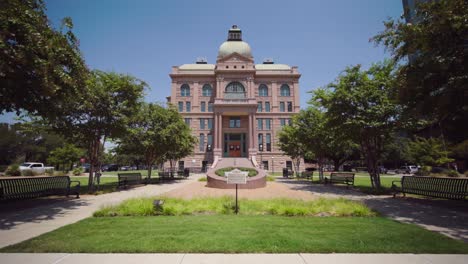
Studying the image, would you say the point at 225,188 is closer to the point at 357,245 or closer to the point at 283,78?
the point at 357,245

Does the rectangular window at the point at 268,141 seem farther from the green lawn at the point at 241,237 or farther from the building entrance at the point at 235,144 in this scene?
the green lawn at the point at 241,237

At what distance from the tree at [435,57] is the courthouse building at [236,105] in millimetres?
33586

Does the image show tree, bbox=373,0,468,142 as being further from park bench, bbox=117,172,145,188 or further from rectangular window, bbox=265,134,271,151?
rectangular window, bbox=265,134,271,151

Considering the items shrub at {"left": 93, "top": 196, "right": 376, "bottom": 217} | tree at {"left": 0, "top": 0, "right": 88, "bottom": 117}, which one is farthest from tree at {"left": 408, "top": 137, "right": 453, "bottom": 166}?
tree at {"left": 0, "top": 0, "right": 88, "bottom": 117}

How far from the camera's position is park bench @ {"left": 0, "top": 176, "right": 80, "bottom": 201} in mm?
10202

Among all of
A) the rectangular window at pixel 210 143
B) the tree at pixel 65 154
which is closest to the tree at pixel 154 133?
the rectangular window at pixel 210 143

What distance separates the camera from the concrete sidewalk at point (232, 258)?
165 inches

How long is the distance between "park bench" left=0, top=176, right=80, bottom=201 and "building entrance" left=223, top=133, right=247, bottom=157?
3323 centimetres

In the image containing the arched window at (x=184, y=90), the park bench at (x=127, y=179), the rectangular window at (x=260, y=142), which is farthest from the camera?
the arched window at (x=184, y=90)

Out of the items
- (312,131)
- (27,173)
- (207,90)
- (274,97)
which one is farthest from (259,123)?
(27,173)

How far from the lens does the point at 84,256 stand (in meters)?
4.40

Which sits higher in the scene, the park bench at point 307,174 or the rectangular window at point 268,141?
the rectangular window at point 268,141

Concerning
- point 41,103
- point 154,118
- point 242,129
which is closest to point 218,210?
point 41,103

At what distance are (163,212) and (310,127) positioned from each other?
1907 centimetres
